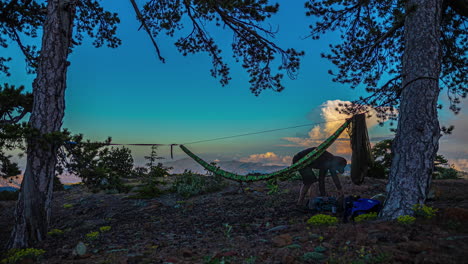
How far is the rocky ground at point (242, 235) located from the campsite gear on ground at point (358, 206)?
55cm

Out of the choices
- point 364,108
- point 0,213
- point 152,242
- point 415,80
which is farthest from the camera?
point 0,213

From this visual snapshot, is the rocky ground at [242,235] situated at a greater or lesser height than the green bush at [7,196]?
greater

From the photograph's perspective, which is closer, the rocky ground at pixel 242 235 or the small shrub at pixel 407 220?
the rocky ground at pixel 242 235

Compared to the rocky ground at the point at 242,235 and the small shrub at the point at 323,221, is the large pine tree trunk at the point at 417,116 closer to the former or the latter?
the rocky ground at the point at 242,235

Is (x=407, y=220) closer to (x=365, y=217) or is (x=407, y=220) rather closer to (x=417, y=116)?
(x=365, y=217)

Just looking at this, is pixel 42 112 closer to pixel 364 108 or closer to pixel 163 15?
pixel 163 15

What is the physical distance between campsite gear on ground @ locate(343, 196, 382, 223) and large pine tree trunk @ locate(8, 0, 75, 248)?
5.84 m

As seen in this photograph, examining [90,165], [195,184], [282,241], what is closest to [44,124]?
[90,165]

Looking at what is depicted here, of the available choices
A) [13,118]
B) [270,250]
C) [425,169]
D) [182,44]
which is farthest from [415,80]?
[13,118]

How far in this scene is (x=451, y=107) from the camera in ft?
27.8

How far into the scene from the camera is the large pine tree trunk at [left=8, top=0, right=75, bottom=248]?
5492mm

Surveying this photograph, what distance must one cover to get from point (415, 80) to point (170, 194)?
8326 mm

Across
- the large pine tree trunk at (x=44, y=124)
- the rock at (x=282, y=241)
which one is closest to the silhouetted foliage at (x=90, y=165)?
the large pine tree trunk at (x=44, y=124)

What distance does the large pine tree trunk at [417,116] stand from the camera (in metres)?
4.90
